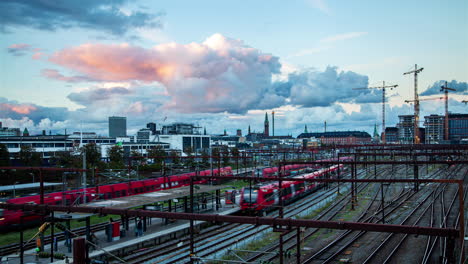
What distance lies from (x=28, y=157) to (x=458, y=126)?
172594 mm

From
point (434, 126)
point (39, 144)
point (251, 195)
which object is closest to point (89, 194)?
point (251, 195)

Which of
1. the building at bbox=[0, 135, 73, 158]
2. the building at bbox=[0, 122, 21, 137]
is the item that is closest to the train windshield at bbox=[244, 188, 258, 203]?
the building at bbox=[0, 135, 73, 158]

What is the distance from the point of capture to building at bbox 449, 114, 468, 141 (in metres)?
160

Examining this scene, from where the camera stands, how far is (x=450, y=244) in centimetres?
769

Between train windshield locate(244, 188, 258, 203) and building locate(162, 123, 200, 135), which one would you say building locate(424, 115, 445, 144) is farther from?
train windshield locate(244, 188, 258, 203)

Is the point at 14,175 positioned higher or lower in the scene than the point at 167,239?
higher

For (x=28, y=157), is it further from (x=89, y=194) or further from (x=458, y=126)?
(x=458, y=126)

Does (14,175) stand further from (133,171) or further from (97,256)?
(97,256)

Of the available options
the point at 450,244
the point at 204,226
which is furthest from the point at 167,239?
the point at 450,244

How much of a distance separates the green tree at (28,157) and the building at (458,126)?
16580cm

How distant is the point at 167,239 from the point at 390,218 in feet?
54.9

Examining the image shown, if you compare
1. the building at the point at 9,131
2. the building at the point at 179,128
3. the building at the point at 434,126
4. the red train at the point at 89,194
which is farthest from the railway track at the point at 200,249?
the building at the point at 434,126

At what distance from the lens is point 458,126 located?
534 feet

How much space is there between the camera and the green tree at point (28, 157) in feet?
161
